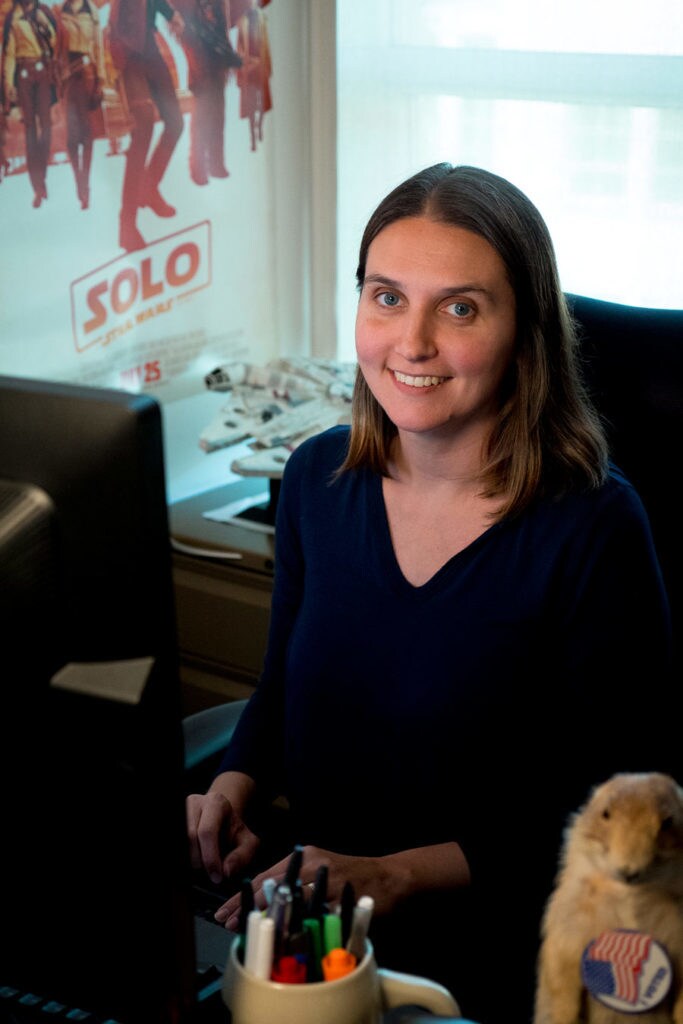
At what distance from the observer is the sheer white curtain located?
85.9 inches

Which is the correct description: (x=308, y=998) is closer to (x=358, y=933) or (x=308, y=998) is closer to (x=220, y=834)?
(x=358, y=933)

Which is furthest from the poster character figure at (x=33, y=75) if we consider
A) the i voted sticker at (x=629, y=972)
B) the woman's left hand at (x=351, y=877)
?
the i voted sticker at (x=629, y=972)

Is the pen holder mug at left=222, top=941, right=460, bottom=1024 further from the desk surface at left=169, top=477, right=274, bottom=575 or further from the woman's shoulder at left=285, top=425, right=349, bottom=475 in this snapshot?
the desk surface at left=169, top=477, right=274, bottom=575

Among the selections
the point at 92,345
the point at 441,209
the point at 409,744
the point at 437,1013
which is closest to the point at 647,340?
the point at 441,209

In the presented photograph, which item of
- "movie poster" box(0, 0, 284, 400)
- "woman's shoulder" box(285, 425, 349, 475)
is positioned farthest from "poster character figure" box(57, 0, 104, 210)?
"woman's shoulder" box(285, 425, 349, 475)

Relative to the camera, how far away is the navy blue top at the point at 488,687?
1161 mm

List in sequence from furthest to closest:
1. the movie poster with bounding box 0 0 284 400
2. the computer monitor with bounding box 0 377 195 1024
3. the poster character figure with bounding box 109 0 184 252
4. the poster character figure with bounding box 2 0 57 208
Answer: the poster character figure with bounding box 109 0 184 252
the movie poster with bounding box 0 0 284 400
the poster character figure with bounding box 2 0 57 208
the computer monitor with bounding box 0 377 195 1024

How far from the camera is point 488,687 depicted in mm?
1204

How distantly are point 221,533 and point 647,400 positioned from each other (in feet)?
3.06

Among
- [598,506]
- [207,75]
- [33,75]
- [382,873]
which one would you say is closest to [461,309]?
[598,506]

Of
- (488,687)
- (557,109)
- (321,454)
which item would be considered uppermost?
(557,109)

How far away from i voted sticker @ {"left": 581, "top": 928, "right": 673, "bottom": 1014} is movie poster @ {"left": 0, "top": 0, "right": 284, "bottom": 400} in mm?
1616

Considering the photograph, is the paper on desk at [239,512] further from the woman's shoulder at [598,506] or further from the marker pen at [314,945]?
the marker pen at [314,945]

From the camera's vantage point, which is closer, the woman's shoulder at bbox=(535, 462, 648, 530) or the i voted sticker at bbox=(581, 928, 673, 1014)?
the i voted sticker at bbox=(581, 928, 673, 1014)
